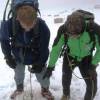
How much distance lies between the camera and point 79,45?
2527mm

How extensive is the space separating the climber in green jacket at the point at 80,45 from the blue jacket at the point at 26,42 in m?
0.11

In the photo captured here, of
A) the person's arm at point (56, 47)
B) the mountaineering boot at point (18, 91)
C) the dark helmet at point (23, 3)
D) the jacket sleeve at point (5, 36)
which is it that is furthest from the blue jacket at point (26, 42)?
the mountaineering boot at point (18, 91)

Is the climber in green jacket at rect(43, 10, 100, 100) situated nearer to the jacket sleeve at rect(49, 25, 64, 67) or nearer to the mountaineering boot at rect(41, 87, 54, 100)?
the jacket sleeve at rect(49, 25, 64, 67)

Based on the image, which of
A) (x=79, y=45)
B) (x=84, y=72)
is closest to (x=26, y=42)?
(x=79, y=45)

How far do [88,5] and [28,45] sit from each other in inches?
177

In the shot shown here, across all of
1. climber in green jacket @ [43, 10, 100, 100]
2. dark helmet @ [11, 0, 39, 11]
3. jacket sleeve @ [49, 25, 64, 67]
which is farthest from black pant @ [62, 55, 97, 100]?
dark helmet @ [11, 0, 39, 11]

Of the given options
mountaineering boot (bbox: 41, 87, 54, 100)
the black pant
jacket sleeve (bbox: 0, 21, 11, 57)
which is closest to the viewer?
jacket sleeve (bbox: 0, 21, 11, 57)

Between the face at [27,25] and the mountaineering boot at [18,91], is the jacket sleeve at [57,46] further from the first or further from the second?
the mountaineering boot at [18,91]

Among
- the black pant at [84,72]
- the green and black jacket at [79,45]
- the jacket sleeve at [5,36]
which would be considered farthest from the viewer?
the black pant at [84,72]

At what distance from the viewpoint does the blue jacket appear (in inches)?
102

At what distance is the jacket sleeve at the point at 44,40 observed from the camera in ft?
8.53

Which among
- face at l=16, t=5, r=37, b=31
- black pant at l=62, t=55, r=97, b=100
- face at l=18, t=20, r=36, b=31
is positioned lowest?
black pant at l=62, t=55, r=97, b=100

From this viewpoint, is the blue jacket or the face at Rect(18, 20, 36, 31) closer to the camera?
the face at Rect(18, 20, 36, 31)

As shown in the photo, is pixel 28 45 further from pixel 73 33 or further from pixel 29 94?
pixel 29 94
